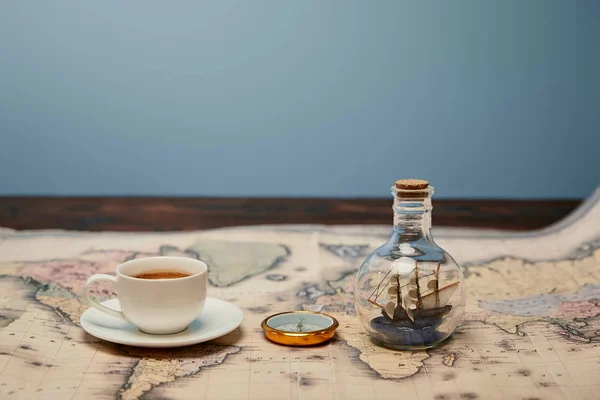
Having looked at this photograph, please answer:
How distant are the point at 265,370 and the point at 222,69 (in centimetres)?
178

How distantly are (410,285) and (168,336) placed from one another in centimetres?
28

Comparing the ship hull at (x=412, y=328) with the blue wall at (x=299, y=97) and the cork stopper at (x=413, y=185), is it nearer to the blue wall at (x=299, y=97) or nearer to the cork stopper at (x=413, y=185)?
the cork stopper at (x=413, y=185)

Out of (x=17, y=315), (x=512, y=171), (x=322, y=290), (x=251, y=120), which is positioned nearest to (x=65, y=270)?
(x=17, y=315)

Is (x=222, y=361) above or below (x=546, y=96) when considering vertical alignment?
below

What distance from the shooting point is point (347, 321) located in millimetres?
987

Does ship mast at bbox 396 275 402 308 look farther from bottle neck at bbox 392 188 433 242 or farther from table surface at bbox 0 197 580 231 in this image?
table surface at bbox 0 197 580 231

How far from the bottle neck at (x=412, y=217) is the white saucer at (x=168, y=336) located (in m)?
0.22

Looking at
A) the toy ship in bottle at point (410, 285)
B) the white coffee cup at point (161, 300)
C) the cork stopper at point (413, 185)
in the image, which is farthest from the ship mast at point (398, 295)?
the white coffee cup at point (161, 300)

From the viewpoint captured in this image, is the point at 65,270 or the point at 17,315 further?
the point at 65,270

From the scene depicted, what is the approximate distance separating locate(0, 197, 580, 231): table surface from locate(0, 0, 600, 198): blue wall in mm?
108

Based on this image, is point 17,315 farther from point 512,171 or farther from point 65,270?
point 512,171

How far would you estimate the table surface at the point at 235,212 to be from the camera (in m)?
2.02

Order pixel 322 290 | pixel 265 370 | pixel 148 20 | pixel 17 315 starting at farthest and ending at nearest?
1. pixel 148 20
2. pixel 322 290
3. pixel 17 315
4. pixel 265 370

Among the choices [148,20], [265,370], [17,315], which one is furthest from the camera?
[148,20]
